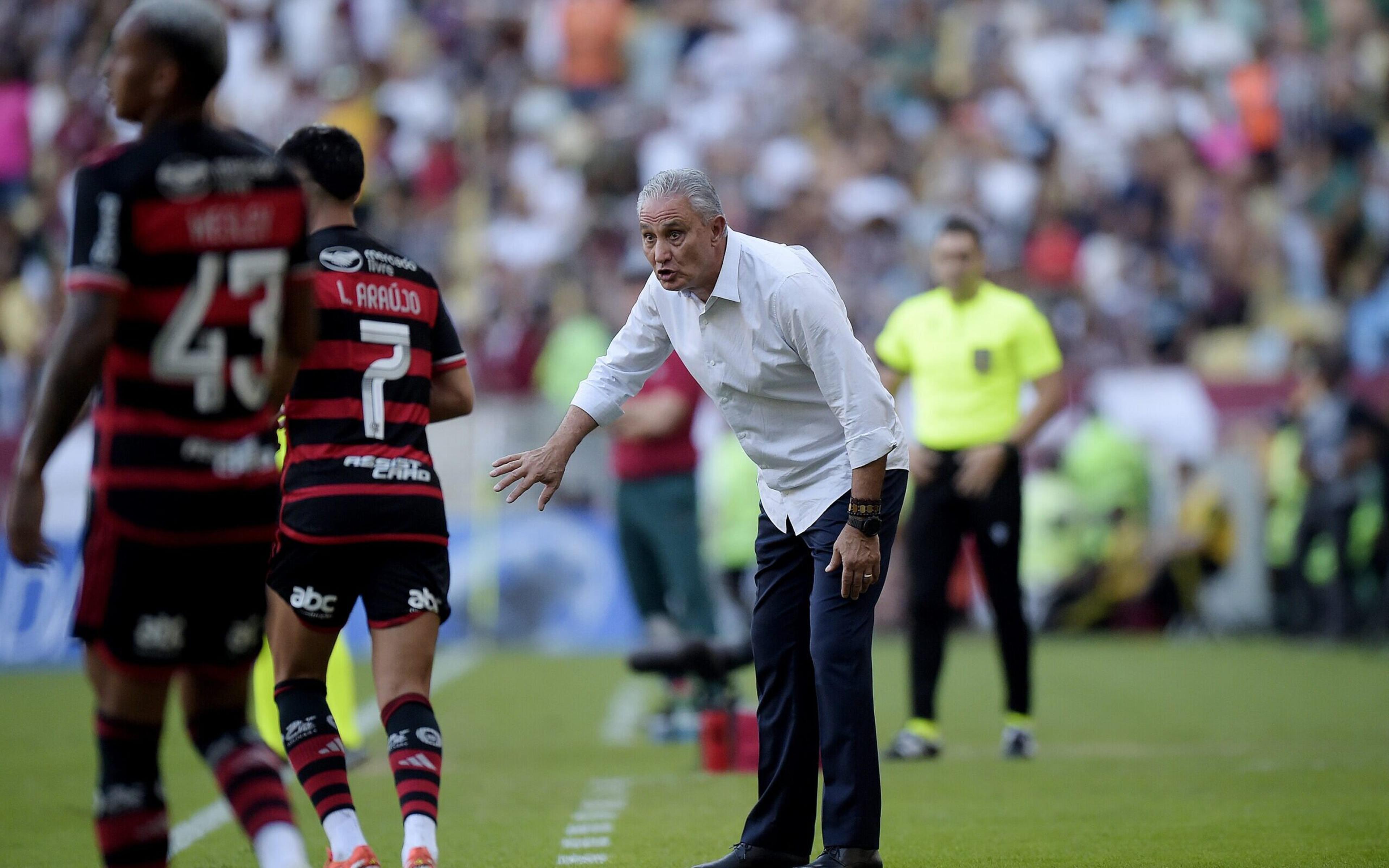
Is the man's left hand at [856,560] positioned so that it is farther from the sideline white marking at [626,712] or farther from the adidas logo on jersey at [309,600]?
the sideline white marking at [626,712]

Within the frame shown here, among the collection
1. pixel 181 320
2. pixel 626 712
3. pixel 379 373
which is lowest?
pixel 626 712

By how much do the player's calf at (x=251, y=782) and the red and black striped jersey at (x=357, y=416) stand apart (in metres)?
1.13

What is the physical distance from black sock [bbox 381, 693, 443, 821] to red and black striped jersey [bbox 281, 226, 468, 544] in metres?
0.52

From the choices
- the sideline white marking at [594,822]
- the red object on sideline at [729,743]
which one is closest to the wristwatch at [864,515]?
the sideline white marking at [594,822]

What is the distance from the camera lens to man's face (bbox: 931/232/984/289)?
9.24 m

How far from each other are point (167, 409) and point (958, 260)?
5.92 meters

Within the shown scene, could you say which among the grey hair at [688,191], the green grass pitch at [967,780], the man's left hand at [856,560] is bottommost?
the green grass pitch at [967,780]

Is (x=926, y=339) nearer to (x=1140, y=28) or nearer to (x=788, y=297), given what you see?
(x=788, y=297)

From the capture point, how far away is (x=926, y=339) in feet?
30.7

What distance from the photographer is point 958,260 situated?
364 inches

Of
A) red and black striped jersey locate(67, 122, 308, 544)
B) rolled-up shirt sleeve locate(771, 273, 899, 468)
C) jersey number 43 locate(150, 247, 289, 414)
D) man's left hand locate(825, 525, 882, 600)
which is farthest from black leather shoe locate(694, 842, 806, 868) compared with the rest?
jersey number 43 locate(150, 247, 289, 414)

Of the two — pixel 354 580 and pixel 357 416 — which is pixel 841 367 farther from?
pixel 354 580

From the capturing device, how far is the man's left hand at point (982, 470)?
29.5 ft

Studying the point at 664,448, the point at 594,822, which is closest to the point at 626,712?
the point at 664,448
